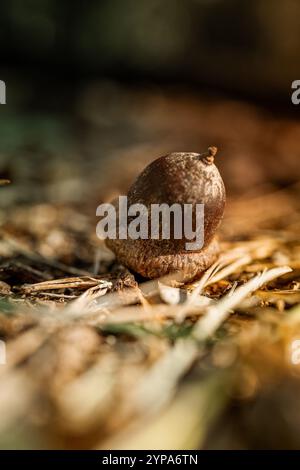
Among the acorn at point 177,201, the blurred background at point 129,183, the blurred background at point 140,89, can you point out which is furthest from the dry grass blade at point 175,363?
the blurred background at point 140,89

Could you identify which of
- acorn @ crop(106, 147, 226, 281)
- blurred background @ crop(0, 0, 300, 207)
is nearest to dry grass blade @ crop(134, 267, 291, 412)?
acorn @ crop(106, 147, 226, 281)

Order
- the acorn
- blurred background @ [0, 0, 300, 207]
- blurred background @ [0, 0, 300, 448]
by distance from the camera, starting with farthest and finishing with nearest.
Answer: blurred background @ [0, 0, 300, 207] → the acorn → blurred background @ [0, 0, 300, 448]

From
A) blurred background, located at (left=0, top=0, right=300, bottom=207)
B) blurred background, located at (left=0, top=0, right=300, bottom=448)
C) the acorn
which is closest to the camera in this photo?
blurred background, located at (left=0, top=0, right=300, bottom=448)

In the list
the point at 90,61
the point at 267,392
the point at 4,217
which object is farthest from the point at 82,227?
the point at 90,61

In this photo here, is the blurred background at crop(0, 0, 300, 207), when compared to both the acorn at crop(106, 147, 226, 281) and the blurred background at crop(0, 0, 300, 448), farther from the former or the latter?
the acorn at crop(106, 147, 226, 281)

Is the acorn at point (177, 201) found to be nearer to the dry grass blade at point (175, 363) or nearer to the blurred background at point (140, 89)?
the dry grass blade at point (175, 363)

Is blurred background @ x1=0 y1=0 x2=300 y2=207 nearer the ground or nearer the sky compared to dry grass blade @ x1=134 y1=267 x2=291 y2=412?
nearer the sky

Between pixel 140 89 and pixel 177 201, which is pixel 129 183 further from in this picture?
pixel 140 89

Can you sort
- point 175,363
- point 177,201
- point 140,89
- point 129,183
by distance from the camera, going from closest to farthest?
1. point 175,363
2. point 177,201
3. point 129,183
4. point 140,89

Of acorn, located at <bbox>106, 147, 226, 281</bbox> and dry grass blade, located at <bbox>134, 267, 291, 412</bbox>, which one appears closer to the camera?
dry grass blade, located at <bbox>134, 267, 291, 412</bbox>

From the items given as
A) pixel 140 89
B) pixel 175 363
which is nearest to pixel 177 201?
pixel 175 363
